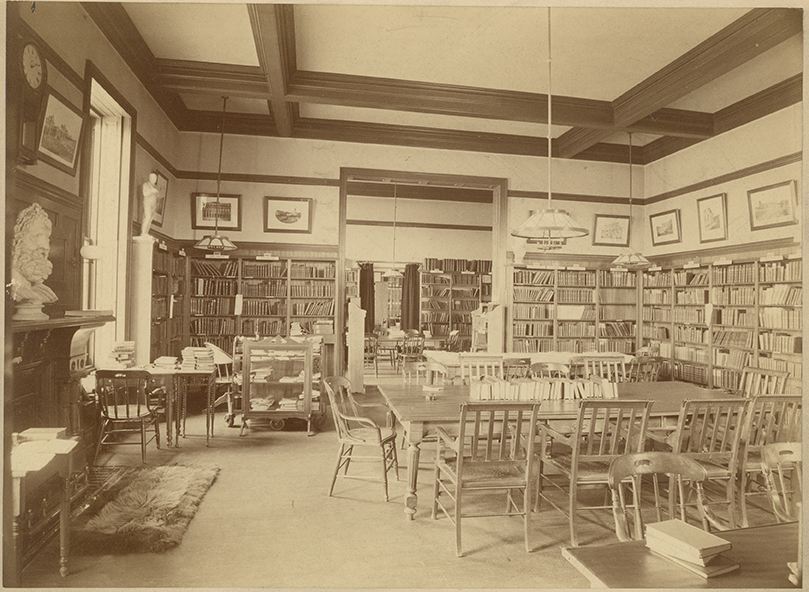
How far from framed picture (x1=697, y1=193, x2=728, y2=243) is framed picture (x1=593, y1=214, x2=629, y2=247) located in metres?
1.48

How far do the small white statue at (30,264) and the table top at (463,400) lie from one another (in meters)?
2.39

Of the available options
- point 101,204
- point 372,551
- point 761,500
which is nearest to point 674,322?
point 761,500

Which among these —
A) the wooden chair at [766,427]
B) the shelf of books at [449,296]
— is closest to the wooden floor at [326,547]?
the wooden chair at [766,427]

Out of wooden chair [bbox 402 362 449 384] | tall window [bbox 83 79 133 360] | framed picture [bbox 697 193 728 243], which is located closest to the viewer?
wooden chair [bbox 402 362 449 384]

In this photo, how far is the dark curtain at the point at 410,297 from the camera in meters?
12.5

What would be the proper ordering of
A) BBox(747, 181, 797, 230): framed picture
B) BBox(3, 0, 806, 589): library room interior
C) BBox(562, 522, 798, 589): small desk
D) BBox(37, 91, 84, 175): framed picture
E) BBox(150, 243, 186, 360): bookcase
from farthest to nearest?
BBox(150, 243, 186, 360): bookcase
BBox(747, 181, 797, 230): framed picture
BBox(37, 91, 84, 175): framed picture
BBox(3, 0, 806, 589): library room interior
BBox(562, 522, 798, 589): small desk

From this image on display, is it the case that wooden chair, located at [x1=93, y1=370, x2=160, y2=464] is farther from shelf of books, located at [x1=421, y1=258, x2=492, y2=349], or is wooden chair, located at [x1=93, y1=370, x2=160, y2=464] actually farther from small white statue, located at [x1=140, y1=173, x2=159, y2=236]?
shelf of books, located at [x1=421, y1=258, x2=492, y2=349]

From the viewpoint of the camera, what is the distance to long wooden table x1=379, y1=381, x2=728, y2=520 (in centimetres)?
356

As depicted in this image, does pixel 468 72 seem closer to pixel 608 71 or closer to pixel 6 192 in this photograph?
pixel 608 71

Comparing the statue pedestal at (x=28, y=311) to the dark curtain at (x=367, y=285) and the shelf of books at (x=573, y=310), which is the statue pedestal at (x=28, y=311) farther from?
the dark curtain at (x=367, y=285)

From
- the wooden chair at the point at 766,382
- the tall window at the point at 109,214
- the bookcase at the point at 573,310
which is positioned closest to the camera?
the wooden chair at the point at 766,382

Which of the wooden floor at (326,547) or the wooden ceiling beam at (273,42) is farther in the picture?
the wooden ceiling beam at (273,42)

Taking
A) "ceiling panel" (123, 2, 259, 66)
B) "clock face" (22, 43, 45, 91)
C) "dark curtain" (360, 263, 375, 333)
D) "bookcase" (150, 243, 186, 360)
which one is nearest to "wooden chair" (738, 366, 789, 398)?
"clock face" (22, 43, 45, 91)

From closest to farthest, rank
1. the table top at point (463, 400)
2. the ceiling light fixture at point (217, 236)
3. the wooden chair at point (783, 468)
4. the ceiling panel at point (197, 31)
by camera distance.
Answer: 1. the wooden chair at point (783, 468)
2. the table top at point (463, 400)
3. the ceiling panel at point (197, 31)
4. the ceiling light fixture at point (217, 236)
